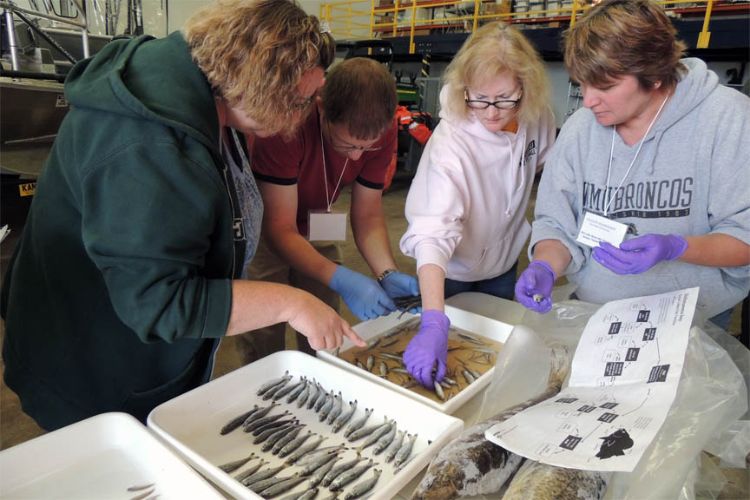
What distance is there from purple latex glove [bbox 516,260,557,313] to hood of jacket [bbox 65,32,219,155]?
807 millimetres

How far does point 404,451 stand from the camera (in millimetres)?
879

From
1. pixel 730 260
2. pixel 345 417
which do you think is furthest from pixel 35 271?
pixel 730 260

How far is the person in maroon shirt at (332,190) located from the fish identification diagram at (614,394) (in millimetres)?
557

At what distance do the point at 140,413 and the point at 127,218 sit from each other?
18.2 inches

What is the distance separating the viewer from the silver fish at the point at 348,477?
0.79 metres

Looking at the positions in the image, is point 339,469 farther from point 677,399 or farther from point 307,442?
point 677,399

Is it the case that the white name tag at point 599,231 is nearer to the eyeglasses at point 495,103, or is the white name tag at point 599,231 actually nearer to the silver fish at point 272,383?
the eyeglasses at point 495,103

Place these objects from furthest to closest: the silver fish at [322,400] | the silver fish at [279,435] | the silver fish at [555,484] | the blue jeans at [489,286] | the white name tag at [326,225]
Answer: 1. the blue jeans at [489,286]
2. the white name tag at [326,225]
3. the silver fish at [322,400]
4. the silver fish at [279,435]
5. the silver fish at [555,484]

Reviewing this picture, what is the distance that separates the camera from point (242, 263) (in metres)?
1.05

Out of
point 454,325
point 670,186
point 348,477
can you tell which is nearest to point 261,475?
point 348,477

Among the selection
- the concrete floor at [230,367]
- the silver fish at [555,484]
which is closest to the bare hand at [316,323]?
the silver fish at [555,484]

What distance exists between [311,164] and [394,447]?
0.90m

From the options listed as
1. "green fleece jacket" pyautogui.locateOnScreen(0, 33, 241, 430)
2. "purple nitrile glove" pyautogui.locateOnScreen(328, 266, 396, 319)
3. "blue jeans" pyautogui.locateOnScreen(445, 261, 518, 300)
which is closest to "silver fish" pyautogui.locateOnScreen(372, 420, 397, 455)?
"green fleece jacket" pyautogui.locateOnScreen(0, 33, 241, 430)

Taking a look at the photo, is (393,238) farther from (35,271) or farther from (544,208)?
(35,271)
